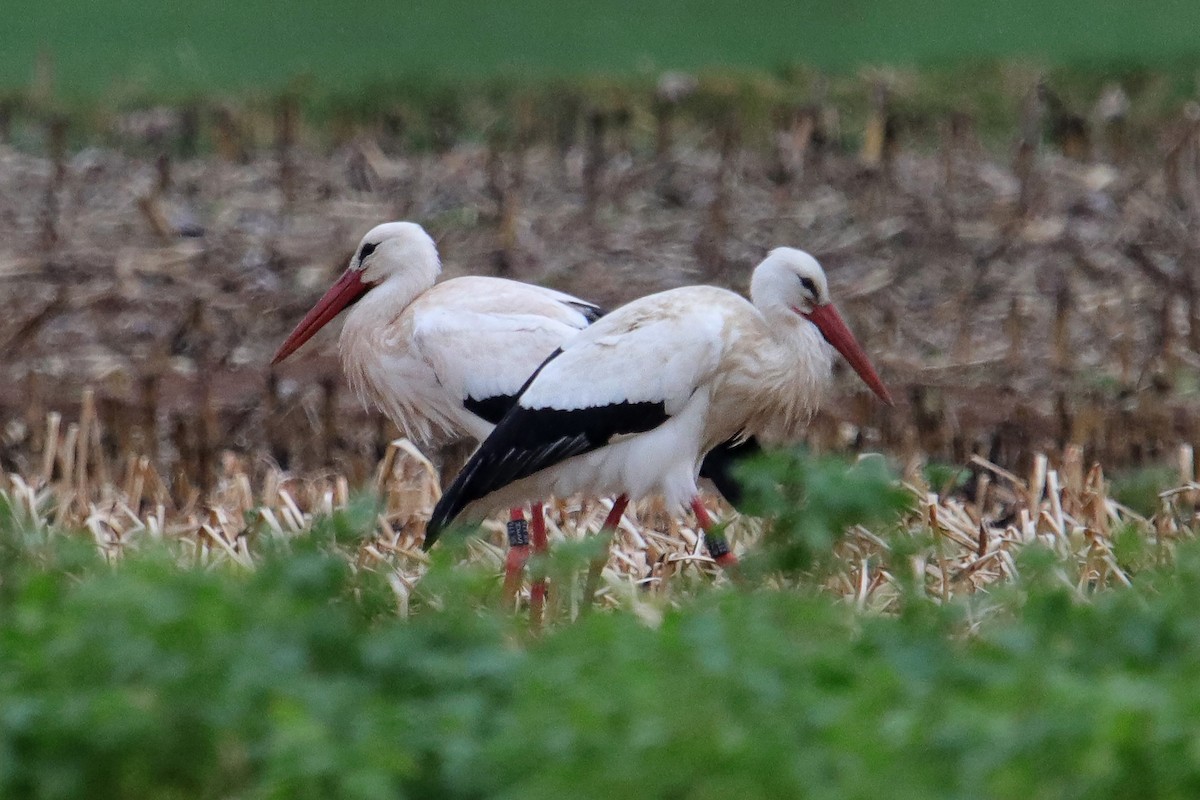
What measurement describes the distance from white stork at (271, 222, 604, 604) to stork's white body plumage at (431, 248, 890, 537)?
298 millimetres

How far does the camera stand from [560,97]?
1116cm

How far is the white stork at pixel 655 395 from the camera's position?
198 inches

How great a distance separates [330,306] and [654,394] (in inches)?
58.7

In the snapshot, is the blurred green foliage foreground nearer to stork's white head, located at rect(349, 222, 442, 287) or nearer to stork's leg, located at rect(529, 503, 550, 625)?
stork's leg, located at rect(529, 503, 550, 625)

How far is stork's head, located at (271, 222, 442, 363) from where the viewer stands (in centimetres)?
595

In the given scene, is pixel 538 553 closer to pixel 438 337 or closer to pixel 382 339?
pixel 438 337

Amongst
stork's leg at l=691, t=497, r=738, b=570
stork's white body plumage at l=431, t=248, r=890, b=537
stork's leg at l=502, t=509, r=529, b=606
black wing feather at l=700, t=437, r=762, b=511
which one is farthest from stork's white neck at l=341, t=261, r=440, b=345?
stork's leg at l=691, t=497, r=738, b=570

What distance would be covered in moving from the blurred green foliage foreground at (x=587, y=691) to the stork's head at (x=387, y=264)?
2505 mm

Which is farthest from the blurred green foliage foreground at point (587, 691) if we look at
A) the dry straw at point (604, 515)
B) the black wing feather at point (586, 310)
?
the black wing feather at point (586, 310)

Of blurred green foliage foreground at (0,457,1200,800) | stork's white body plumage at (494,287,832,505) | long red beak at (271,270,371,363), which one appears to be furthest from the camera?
long red beak at (271,270,371,363)

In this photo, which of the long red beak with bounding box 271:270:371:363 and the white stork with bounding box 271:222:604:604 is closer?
the white stork with bounding box 271:222:604:604

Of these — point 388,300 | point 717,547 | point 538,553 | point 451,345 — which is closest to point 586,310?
point 451,345

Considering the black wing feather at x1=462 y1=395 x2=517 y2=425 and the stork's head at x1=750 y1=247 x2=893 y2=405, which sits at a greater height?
the stork's head at x1=750 y1=247 x2=893 y2=405

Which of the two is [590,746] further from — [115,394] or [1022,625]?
Answer: [115,394]
